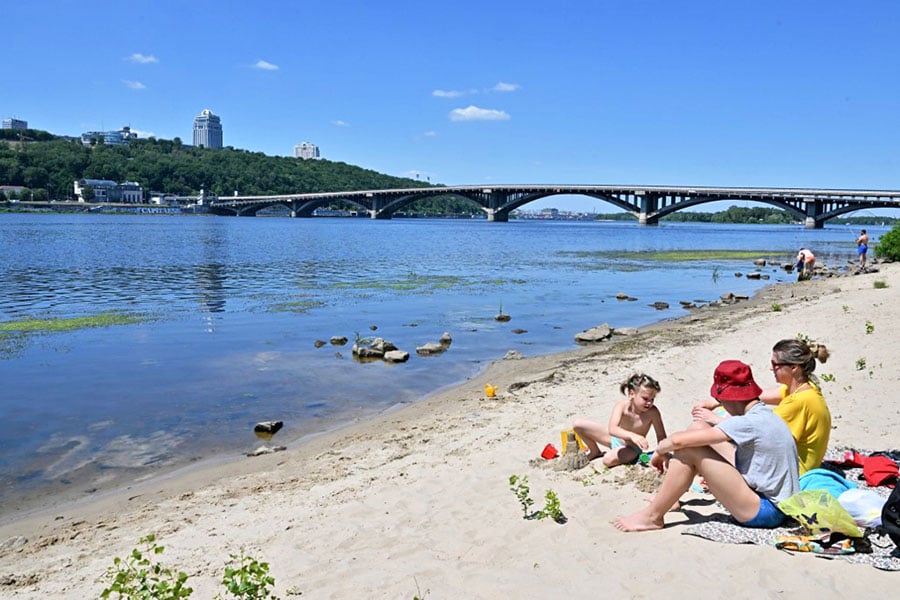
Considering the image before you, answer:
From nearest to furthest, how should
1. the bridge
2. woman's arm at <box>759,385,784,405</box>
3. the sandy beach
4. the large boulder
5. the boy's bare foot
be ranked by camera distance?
the sandy beach
the boy's bare foot
woman's arm at <box>759,385,784,405</box>
the large boulder
the bridge

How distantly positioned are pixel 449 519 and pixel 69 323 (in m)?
17.2

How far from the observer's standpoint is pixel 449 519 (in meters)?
6.12

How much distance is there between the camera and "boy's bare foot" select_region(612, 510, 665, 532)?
17.8ft

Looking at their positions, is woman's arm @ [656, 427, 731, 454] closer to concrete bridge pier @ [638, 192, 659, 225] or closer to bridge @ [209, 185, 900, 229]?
bridge @ [209, 185, 900, 229]

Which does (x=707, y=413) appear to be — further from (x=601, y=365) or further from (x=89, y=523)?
(x=601, y=365)

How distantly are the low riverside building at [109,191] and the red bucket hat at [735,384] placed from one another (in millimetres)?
193302

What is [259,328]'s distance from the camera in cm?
1931

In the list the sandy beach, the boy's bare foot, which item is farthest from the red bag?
the boy's bare foot

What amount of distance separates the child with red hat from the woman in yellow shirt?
1.28 feet

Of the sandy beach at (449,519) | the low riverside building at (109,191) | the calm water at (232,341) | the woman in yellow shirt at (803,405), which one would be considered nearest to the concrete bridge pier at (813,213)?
the calm water at (232,341)

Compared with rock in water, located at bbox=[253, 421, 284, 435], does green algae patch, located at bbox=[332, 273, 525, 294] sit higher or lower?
higher

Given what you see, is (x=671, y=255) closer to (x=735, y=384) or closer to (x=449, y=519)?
(x=735, y=384)

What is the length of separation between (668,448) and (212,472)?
577 centimetres

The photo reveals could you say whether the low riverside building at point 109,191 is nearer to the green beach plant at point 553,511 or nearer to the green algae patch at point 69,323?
the green algae patch at point 69,323
